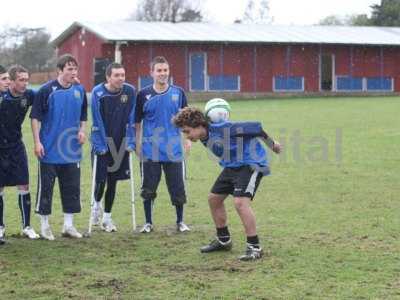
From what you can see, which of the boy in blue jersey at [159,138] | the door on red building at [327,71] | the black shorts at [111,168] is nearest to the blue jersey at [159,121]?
the boy in blue jersey at [159,138]

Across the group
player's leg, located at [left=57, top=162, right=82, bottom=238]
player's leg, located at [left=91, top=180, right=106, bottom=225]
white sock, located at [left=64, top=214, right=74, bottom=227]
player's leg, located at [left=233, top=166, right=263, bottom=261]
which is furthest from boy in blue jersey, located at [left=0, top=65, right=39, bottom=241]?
player's leg, located at [left=233, top=166, right=263, bottom=261]

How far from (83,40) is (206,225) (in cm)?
3950

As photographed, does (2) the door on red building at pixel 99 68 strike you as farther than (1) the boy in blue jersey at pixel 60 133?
Yes

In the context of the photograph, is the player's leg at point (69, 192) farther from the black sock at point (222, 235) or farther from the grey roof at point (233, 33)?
the grey roof at point (233, 33)

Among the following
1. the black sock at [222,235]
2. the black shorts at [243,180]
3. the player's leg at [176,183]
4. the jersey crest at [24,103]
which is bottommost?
the black sock at [222,235]

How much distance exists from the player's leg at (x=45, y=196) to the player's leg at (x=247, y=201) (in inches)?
89.0

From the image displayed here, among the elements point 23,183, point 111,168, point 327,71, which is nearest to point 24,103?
point 23,183

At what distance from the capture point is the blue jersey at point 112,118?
8469mm

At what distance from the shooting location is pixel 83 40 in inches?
1844

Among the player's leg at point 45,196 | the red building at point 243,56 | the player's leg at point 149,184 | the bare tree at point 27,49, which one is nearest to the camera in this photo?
the player's leg at point 45,196

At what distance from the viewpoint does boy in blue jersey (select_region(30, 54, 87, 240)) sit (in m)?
8.05

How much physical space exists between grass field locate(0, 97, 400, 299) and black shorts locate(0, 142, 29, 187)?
2.17 feet

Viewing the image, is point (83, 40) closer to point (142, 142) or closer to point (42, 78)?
point (42, 78)

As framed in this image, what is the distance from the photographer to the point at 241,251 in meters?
7.40
